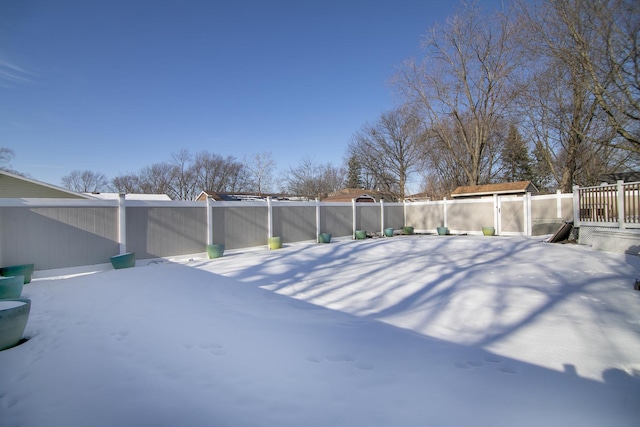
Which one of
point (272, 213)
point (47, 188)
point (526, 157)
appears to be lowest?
point (272, 213)

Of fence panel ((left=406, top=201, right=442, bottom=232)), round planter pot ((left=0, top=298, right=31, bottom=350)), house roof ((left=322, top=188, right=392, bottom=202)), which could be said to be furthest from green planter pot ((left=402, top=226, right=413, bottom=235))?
round planter pot ((left=0, top=298, right=31, bottom=350))

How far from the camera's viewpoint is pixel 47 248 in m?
7.41

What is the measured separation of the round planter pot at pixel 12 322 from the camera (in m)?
3.27

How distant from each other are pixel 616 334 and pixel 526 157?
36601mm

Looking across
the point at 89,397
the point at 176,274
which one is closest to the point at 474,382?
the point at 89,397

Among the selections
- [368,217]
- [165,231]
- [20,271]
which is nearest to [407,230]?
[368,217]

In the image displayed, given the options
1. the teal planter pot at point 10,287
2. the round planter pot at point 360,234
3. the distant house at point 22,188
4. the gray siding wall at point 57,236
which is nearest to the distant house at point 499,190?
the round planter pot at point 360,234

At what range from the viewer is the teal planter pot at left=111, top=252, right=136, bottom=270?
8056 millimetres

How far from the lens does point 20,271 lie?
6742 millimetres

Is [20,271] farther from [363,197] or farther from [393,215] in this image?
[363,197]

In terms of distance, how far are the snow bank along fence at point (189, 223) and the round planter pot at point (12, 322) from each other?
4.76 metres

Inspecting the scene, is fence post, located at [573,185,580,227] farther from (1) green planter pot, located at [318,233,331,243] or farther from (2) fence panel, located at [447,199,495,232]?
(1) green planter pot, located at [318,233,331,243]

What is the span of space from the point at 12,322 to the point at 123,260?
5.10 m

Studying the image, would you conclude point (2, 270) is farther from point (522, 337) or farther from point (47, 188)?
point (522, 337)
